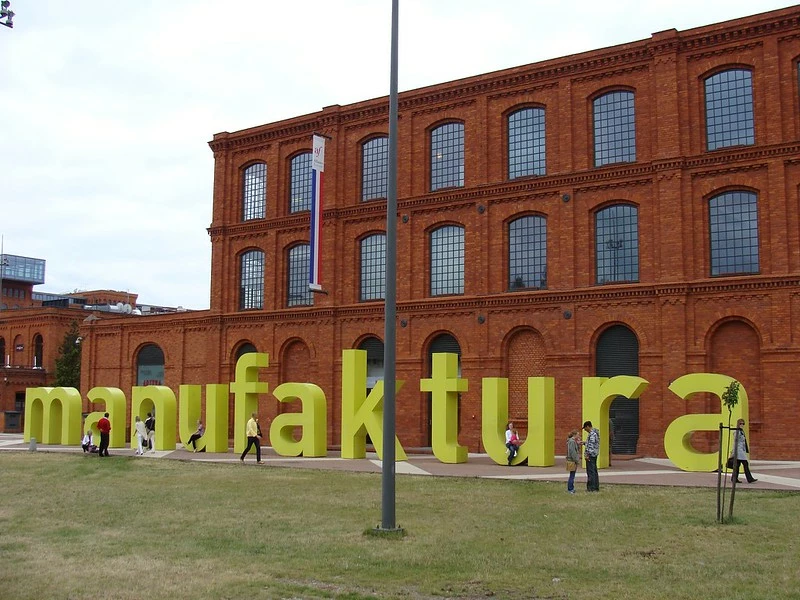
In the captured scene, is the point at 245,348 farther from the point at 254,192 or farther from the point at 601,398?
the point at 601,398

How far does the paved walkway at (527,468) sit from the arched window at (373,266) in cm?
824

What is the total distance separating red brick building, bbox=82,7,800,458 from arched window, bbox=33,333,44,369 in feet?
89.3

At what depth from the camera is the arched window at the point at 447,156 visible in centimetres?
3981

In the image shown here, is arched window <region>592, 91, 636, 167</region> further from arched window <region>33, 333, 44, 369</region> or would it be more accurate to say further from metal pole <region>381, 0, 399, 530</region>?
arched window <region>33, 333, 44, 369</region>

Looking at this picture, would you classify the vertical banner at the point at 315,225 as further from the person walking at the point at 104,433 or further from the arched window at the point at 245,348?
the arched window at the point at 245,348

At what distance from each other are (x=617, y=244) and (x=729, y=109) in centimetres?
631

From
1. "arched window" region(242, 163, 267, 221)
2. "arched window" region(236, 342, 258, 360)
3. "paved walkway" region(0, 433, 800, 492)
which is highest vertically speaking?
"arched window" region(242, 163, 267, 221)

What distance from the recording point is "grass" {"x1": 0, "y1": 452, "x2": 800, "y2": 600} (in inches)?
455

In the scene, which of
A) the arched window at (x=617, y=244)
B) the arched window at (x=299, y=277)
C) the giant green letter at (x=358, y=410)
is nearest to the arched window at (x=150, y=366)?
the arched window at (x=299, y=277)

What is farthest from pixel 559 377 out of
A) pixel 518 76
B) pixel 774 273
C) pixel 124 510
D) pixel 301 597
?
pixel 301 597

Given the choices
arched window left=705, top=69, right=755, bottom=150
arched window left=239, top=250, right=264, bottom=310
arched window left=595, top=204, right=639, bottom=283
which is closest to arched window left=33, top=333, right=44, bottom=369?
arched window left=239, top=250, right=264, bottom=310

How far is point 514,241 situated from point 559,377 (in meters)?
6.08

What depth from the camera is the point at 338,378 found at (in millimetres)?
41562

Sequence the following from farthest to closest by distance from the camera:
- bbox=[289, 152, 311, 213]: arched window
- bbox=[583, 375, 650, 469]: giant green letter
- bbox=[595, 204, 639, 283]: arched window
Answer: bbox=[289, 152, 311, 213]: arched window → bbox=[595, 204, 639, 283]: arched window → bbox=[583, 375, 650, 469]: giant green letter
